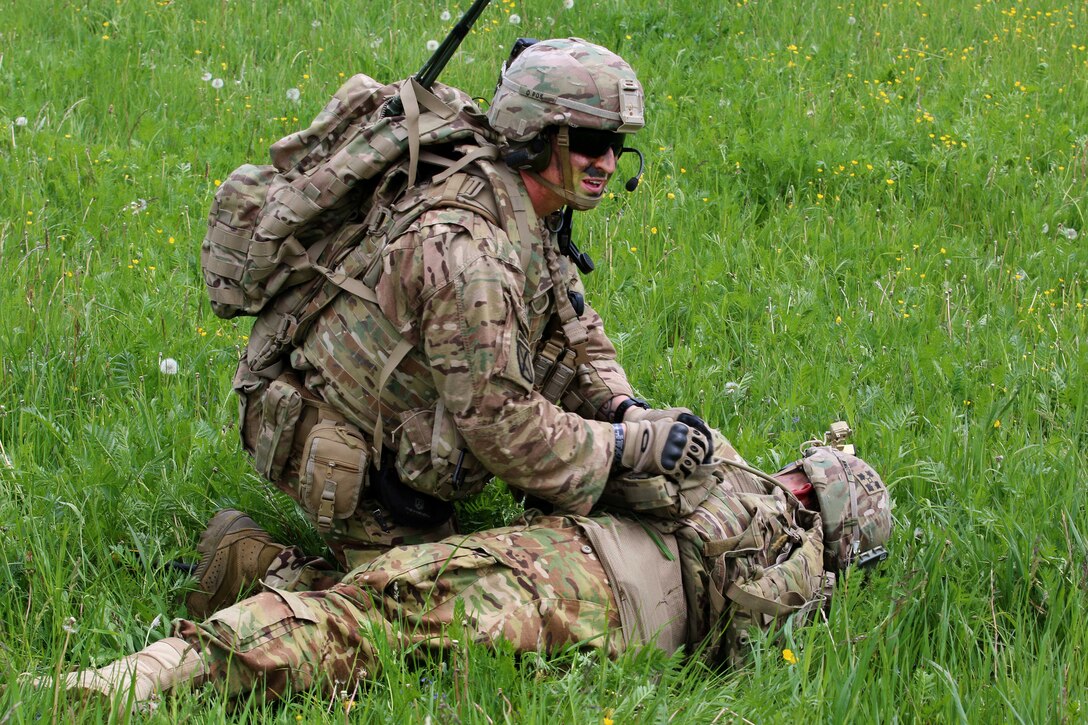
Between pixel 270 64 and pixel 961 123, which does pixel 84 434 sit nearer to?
pixel 270 64

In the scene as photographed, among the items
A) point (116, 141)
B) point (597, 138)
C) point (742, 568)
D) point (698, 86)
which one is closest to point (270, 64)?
point (116, 141)

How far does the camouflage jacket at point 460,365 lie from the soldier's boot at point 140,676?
910 millimetres

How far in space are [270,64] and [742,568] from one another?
5306mm

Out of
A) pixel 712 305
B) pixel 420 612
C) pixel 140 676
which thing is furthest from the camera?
pixel 712 305

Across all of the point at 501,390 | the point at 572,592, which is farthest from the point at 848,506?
the point at 501,390

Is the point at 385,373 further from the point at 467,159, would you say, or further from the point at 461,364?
the point at 467,159

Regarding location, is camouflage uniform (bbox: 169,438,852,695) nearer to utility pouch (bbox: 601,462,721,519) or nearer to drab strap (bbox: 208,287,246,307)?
utility pouch (bbox: 601,462,721,519)

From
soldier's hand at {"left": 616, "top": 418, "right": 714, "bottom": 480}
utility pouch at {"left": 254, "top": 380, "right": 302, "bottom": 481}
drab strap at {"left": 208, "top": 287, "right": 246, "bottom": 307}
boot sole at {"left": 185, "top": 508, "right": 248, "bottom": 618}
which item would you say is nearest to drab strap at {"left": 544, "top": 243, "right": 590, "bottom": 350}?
soldier's hand at {"left": 616, "top": 418, "right": 714, "bottom": 480}

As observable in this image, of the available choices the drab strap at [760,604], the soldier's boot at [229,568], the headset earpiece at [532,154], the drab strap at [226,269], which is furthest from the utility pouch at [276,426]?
the drab strap at [760,604]

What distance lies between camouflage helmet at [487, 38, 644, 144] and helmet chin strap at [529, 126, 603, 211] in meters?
0.08

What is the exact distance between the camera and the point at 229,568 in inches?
158

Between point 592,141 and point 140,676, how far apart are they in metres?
1.96

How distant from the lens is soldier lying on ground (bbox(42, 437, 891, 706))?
325 cm

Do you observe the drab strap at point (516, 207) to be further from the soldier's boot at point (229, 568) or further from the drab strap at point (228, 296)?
Result: the soldier's boot at point (229, 568)
